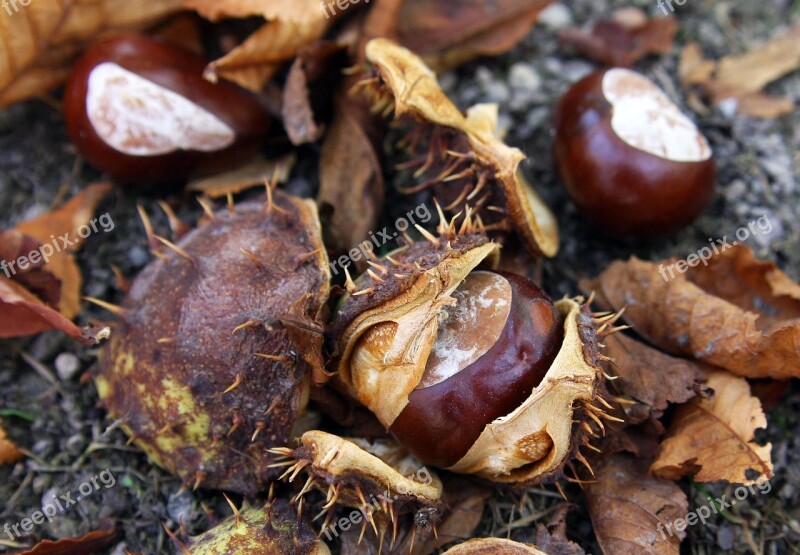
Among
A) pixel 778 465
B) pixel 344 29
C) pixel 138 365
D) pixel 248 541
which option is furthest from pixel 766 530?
pixel 344 29

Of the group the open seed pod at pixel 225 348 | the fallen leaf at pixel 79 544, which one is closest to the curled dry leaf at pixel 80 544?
the fallen leaf at pixel 79 544

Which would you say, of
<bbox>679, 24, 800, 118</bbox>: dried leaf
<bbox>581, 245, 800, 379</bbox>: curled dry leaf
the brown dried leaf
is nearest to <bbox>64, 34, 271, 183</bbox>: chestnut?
<bbox>581, 245, 800, 379</bbox>: curled dry leaf

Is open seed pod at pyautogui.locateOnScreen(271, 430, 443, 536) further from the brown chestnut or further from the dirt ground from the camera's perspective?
the dirt ground

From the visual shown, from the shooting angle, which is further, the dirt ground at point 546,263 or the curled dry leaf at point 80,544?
the dirt ground at point 546,263

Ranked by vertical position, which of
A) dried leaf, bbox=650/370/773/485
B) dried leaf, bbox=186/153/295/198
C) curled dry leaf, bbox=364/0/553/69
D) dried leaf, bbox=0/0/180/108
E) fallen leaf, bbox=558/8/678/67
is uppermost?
dried leaf, bbox=0/0/180/108

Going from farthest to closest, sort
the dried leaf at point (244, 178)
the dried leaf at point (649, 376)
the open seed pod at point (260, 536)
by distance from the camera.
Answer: the dried leaf at point (244, 178), the dried leaf at point (649, 376), the open seed pod at point (260, 536)

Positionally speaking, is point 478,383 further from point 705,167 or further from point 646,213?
point 705,167

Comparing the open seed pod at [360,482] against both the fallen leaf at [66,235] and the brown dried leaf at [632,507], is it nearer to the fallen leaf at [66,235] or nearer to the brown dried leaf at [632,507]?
the brown dried leaf at [632,507]
